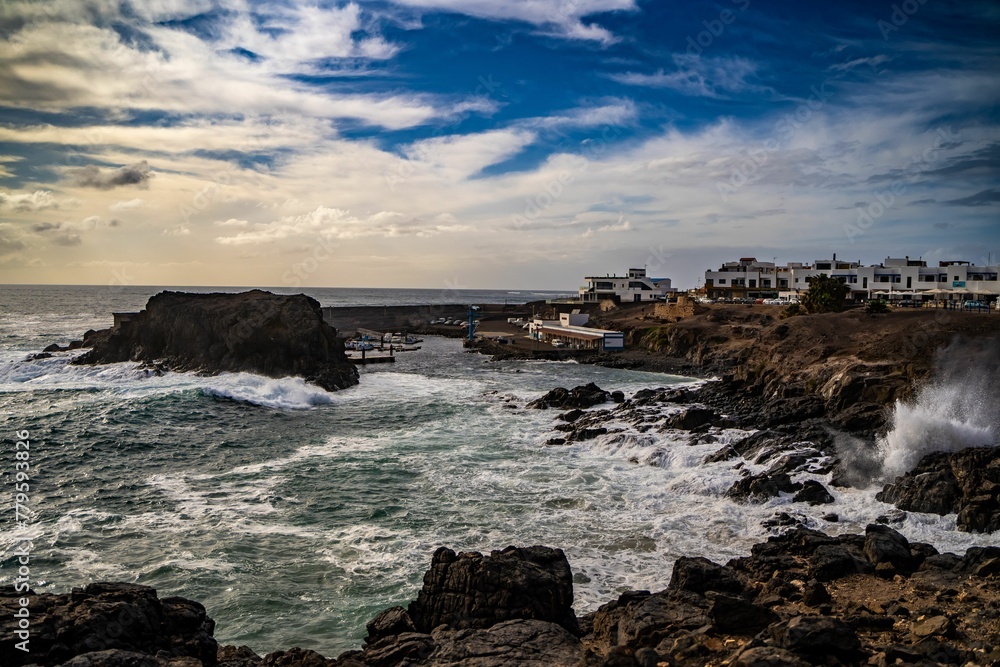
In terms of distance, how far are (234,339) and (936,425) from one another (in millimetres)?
48692

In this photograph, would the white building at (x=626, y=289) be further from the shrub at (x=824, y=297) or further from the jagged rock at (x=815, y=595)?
the jagged rock at (x=815, y=595)

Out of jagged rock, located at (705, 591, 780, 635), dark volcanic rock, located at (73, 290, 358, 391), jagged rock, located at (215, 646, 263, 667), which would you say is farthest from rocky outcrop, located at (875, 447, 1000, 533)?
dark volcanic rock, located at (73, 290, 358, 391)

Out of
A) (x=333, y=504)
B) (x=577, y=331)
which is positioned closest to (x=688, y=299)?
(x=577, y=331)

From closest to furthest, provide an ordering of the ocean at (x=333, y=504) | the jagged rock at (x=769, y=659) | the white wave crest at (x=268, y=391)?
1. the jagged rock at (x=769, y=659)
2. the ocean at (x=333, y=504)
3. the white wave crest at (x=268, y=391)

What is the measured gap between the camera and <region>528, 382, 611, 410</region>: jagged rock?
139ft

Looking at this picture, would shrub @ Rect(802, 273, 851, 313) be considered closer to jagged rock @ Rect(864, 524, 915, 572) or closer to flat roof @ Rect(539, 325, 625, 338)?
flat roof @ Rect(539, 325, 625, 338)

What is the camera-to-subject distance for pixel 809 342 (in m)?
45.5

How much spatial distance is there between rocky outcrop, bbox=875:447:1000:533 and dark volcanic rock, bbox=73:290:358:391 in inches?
1540

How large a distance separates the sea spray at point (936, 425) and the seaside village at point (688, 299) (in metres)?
24.9

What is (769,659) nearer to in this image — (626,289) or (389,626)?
(389,626)

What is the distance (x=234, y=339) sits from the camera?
52.7 m

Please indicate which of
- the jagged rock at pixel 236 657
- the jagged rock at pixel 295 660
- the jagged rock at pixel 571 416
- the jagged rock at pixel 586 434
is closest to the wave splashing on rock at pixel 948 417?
the jagged rock at pixel 586 434

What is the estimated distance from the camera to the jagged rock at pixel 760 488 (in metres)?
23.1

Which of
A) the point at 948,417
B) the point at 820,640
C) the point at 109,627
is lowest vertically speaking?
the point at 109,627
